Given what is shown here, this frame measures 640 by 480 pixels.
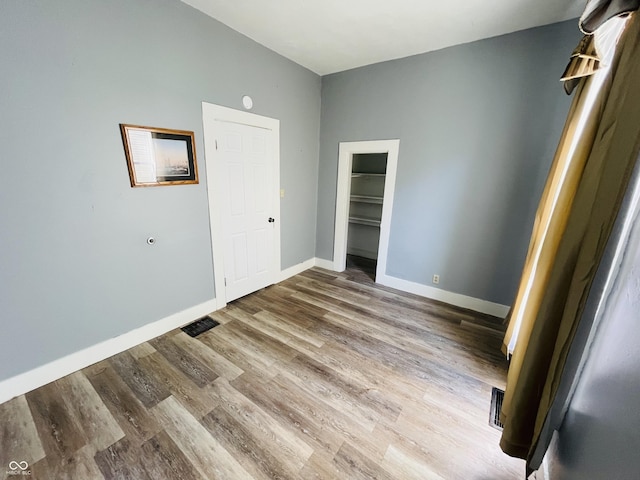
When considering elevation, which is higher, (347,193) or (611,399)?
(347,193)

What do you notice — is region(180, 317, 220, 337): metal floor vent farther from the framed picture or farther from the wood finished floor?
the framed picture

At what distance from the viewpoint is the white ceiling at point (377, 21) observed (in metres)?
2.01

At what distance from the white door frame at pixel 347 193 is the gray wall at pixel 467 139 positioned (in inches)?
3.6

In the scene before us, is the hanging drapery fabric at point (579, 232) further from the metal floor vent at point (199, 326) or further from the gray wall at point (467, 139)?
the metal floor vent at point (199, 326)

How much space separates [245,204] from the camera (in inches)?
115

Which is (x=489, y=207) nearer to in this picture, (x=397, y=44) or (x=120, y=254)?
(x=397, y=44)

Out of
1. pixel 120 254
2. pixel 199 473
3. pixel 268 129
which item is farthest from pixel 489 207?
pixel 120 254

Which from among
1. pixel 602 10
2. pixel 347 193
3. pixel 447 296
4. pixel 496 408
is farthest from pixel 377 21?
pixel 496 408

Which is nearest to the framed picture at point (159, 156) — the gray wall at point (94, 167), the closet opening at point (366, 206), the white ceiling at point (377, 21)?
the gray wall at point (94, 167)

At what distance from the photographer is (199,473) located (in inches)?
49.4

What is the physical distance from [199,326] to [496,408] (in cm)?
262

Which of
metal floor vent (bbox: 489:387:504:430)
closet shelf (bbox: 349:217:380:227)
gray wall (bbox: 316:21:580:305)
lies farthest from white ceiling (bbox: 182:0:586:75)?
metal floor vent (bbox: 489:387:504:430)

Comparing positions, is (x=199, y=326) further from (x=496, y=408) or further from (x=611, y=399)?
(x=611, y=399)

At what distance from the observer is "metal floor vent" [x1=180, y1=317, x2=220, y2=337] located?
2.39 m
